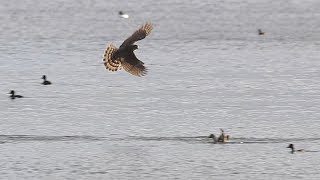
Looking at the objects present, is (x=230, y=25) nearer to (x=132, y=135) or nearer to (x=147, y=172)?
(x=132, y=135)

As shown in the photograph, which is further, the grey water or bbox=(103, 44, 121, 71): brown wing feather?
bbox=(103, 44, 121, 71): brown wing feather

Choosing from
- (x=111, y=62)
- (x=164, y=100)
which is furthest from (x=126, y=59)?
(x=164, y=100)

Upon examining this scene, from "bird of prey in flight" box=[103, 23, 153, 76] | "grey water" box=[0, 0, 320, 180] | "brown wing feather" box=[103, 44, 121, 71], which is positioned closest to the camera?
"grey water" box=[0, 0, 320, 180]

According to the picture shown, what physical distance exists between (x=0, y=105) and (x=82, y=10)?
19.2 m

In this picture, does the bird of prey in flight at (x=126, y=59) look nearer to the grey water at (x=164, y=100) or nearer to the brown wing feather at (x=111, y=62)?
the brown wing feather at (x=111, y=62)

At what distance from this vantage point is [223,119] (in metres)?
21.8

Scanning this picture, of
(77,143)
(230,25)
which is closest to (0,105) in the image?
(77,143)

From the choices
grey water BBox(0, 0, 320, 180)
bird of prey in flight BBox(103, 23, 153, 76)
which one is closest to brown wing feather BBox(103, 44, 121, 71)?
bird of prey in flight BBox(103, 23, 153, 76)

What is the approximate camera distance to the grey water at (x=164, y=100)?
59.9 feet

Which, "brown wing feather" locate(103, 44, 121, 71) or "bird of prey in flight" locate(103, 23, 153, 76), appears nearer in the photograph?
"brown wing feather" locate(103, 44, 121, 71)

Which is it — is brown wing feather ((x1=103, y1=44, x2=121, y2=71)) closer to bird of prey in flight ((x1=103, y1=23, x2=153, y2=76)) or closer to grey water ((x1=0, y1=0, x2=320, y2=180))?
bird of prey in flight ((x1=103, y1=23, x2=153, y2=76))

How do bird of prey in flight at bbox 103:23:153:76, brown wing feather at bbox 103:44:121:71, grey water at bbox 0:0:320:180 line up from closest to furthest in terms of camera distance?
grey water at bbox 0:0:320:180, brown wing feather at bbox 103:44:121:71, bird of prey in flight at bbox 103:23:153:76

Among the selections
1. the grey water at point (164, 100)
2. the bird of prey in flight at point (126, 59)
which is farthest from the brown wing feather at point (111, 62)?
the grey water at point (164, 100)

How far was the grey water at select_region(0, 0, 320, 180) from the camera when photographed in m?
18.3
